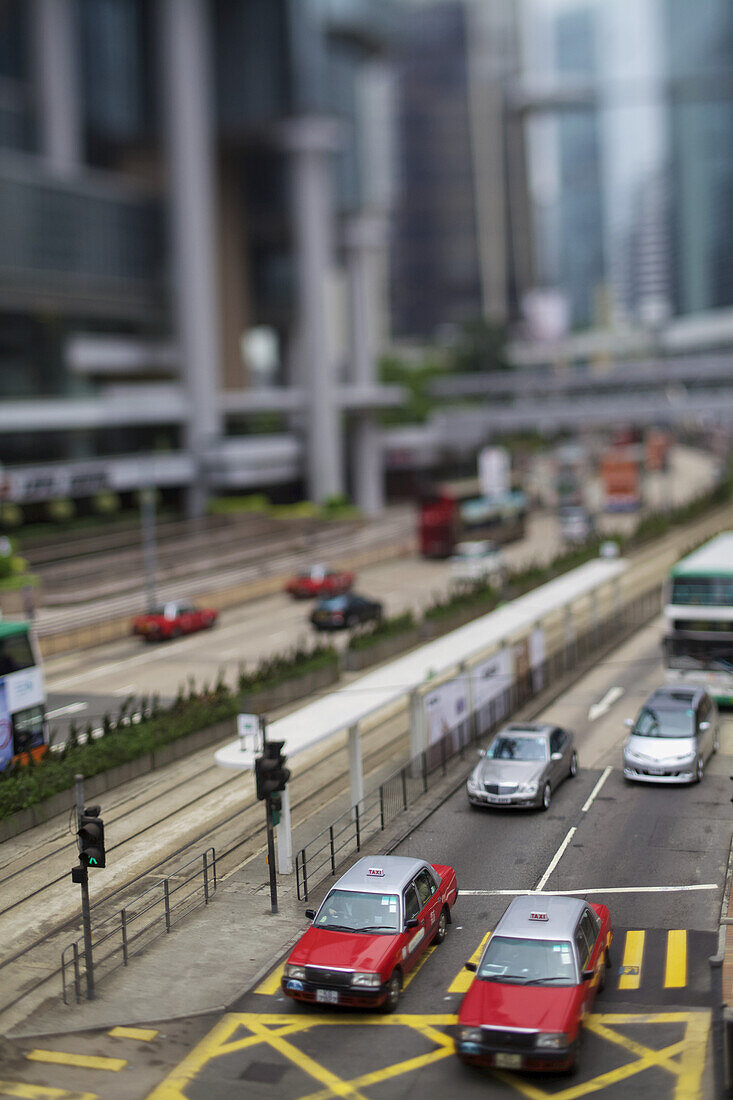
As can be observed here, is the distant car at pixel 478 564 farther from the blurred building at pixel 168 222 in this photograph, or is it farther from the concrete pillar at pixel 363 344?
the concrete pillar at pixel 363 344

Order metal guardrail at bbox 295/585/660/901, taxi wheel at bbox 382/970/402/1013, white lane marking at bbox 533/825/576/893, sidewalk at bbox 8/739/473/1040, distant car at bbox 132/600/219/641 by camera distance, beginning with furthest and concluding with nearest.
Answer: distant car at bbox 132/600/219/641
metal guardrail at bbox 295/585/660/901
white lane marking at bbox 533/825/576/893
sidewalk at bbox 8/739/473/1040
taxi wheel at bbox 382/970/402/1013

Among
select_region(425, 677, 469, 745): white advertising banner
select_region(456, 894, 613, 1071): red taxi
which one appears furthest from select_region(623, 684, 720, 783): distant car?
select_region(456, 894, 613, 1071): red taxi

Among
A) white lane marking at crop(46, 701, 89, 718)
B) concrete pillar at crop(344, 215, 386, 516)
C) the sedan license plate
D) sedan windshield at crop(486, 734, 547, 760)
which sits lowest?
the sedan license plate

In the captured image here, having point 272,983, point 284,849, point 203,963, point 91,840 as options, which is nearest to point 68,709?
point 284,849

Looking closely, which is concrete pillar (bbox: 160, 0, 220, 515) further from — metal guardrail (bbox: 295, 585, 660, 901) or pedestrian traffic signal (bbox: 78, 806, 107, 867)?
pedestrian traffic signal (bbox: 78, 806, 107, 867)

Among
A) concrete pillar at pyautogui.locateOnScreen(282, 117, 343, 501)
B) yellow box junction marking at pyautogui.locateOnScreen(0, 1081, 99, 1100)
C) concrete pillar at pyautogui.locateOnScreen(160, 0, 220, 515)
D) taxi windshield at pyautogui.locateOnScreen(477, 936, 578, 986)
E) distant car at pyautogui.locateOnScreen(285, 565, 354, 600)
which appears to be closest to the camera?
yellow box junction marking at pyautogui.locateOnScreen(0, 1081, 99, 1100)

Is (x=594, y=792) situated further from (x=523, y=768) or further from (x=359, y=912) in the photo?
(x=359, y=912)

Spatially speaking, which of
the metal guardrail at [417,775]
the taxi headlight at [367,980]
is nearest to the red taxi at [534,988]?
the taxi headlight at [367,980]
